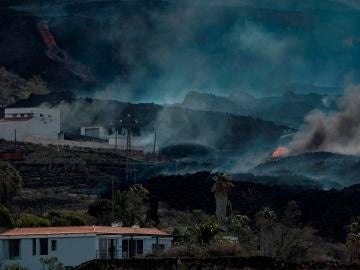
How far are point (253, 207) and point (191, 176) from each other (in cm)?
2805

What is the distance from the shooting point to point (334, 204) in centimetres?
16350

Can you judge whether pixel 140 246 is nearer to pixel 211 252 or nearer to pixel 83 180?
pixel 211 252

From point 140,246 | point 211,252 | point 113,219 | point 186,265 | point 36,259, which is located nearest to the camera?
point 186,265

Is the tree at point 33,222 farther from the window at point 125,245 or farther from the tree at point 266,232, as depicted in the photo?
the window at point 125,245

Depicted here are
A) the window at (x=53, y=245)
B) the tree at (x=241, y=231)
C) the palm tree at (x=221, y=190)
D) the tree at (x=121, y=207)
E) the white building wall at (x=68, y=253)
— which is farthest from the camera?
the palm tree at (x=221, y=190)

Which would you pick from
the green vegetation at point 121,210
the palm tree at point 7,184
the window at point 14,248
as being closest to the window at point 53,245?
the window at point 14,248

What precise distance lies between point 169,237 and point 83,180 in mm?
120102

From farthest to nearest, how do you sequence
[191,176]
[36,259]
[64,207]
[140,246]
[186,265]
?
1. [191,176]
2. [64,207]
3. [140,246]
4. [36,259]
5. [186,265]

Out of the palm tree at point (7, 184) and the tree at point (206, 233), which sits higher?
the palm tree at point (7, 184)

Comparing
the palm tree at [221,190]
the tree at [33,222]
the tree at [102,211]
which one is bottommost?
the tree at [33,222]

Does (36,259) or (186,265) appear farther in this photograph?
(36,259)

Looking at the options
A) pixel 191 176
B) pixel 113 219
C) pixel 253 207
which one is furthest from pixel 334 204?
pixel 113 219

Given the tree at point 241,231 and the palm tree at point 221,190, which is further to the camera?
the palm tree at point 221,190

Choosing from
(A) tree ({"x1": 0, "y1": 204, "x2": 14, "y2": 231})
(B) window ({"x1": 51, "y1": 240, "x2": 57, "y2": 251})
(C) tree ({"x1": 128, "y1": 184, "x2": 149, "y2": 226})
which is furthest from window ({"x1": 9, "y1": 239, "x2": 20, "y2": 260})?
(C) tree ({"x1": 128, "y1": 184, "x2": 149, "y2": 226})
